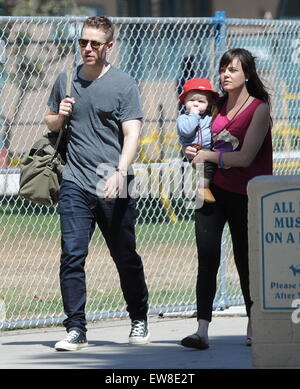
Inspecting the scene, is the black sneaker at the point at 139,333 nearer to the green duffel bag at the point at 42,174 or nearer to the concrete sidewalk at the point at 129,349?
the concrete sidewalk at the point at 129,349

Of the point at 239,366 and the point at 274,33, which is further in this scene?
the point at 274,33

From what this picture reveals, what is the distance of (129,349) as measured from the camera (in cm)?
777

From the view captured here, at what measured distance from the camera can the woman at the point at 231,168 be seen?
7508 mm

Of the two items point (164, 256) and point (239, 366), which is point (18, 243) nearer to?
point (164, 256)

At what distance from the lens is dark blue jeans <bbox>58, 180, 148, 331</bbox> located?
24.6 ft

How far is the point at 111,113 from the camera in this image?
298 inches

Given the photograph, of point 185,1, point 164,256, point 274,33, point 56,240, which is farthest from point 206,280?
point 185,1

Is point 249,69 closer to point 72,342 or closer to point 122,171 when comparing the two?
point 122,171

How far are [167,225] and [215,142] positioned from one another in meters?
5.21

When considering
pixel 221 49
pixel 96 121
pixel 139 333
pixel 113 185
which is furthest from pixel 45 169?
pixel 221 49

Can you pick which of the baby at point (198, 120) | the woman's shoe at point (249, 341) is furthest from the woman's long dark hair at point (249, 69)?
the woman's shoe at point (249, 341)

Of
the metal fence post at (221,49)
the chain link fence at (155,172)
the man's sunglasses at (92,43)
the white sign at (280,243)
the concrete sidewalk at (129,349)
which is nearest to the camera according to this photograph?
the white sign at (280,243)

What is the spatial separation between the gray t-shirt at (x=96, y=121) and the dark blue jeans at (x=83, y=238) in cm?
11

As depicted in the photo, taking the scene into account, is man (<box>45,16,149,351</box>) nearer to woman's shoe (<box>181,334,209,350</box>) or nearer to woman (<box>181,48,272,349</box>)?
woman (<box>181,48,272,349</box>)
